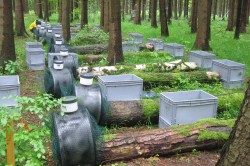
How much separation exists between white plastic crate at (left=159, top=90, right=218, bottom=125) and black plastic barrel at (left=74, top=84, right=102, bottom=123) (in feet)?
4.27

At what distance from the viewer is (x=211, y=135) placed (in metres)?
5.18

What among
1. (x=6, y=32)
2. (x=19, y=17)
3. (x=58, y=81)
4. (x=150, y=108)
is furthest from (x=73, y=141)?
(x=19, y=17)

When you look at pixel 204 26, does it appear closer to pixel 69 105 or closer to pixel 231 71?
pixel 231 71

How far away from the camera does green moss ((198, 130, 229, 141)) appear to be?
16.9 ft

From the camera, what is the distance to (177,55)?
13.3 metres

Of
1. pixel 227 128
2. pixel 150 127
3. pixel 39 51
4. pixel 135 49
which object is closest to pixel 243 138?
pixel 227 128

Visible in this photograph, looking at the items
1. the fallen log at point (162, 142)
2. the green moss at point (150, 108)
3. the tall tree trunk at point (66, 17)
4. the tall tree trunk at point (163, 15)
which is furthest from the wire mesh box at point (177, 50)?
the fallen log at point (162, 142)

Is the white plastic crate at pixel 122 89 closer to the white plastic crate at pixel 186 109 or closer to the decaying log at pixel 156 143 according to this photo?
the white plastic crate at pixel 186 109

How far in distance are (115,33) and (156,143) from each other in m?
7.18

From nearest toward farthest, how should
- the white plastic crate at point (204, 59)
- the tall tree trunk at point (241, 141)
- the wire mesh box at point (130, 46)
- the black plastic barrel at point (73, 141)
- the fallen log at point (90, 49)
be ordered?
the tall tree trunk at point (241, 141)
the black plastic barrel at point (73, 141)
the white plastic crate at point (204, 59)
the fallen log at point (90, 49)
the wire mesh box at point (130, 46)

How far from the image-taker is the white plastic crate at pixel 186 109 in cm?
588

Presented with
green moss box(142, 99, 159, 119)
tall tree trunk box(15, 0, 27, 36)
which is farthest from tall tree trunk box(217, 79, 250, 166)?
tall tree trunk box(15, 0, 27, 36)

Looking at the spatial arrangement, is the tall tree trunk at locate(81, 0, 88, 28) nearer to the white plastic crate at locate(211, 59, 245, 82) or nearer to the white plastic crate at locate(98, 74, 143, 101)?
the white plastic crate at locate(211, 59, 245, 82)

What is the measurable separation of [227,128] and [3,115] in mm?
3694
